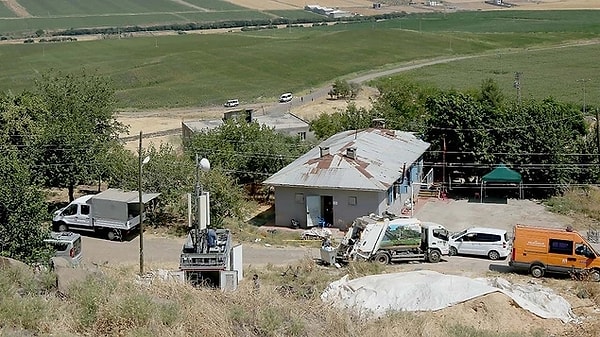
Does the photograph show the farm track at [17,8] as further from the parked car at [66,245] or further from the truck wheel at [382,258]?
the truck wheel at [382,258]

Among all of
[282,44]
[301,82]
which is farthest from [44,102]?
[282,44]

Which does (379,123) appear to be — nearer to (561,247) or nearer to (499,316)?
(561,247)

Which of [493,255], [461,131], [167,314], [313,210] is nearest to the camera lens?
[167,314]

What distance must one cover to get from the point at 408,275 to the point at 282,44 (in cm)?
10176

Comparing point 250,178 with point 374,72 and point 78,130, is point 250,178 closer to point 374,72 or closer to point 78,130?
point 78,130

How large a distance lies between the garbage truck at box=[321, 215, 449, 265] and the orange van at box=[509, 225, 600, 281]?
110 inches

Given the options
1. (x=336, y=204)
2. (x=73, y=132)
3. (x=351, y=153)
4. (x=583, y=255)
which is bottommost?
(x=583, y=255)

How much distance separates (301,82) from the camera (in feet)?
297

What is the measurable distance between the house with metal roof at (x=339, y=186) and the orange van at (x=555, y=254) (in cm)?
729

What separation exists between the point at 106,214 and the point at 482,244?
13389 millimetres

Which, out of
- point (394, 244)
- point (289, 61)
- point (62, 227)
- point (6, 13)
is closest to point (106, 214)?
point (62, 227)

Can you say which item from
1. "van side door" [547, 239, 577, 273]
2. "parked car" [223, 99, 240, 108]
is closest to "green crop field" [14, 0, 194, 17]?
"parked car" [223, 99, 240, 108]

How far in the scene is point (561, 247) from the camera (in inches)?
954

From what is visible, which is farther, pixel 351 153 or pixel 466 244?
pixel 351 153
